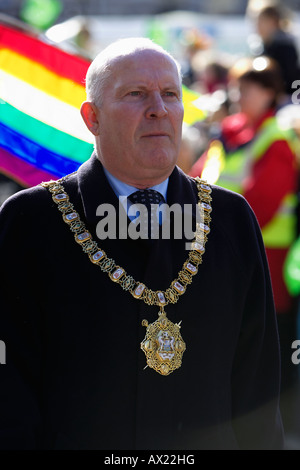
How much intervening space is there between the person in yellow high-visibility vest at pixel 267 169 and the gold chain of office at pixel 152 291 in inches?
97.7

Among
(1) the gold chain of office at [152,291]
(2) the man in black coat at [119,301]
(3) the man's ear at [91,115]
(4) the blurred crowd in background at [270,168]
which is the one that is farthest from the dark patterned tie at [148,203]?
(4) the blurred crowd in background at [270,168]

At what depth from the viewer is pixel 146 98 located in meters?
2.39

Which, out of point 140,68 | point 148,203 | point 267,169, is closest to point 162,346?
point 148,203

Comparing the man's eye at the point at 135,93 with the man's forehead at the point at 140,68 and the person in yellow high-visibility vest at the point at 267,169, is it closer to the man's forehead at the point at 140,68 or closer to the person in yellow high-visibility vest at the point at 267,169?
the man's forehead at the point at 140,68

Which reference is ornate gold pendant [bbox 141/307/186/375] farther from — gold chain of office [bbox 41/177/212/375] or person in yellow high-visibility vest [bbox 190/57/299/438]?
person in yellow high-visibility vest [bbox 190/57/299/438]

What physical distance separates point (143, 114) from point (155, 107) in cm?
4

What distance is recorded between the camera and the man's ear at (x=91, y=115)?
249 centimetres

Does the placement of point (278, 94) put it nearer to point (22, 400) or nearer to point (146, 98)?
point (146, 98)

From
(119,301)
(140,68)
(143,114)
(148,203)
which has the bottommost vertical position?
(119,301)

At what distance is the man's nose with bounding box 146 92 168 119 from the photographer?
2.36 metres

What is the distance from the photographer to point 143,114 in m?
2.38

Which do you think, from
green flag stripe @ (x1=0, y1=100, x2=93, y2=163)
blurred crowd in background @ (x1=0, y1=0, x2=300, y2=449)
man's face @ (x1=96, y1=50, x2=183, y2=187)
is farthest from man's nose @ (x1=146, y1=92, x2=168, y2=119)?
blurred crowd in background @ (x1=0, y1=0, x2=300, y2=449)

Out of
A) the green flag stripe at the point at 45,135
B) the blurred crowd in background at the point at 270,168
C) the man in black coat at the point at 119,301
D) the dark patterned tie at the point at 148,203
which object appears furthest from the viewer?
the blurred crowd in background at the point at 270,168

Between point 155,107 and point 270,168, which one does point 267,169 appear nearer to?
point 270,168
